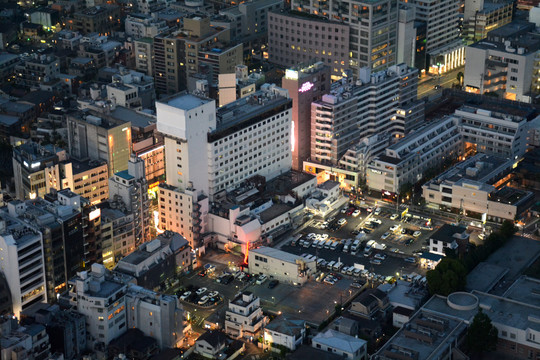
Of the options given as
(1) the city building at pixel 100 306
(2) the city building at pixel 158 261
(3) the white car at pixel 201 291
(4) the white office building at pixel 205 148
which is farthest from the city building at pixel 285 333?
(4) the white office building at pixel 205 148

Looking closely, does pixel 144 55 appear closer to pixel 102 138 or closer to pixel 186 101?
pixel 102 138

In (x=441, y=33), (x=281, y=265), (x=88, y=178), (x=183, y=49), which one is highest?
(x=183, y=49)

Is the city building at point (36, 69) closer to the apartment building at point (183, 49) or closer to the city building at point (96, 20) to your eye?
the apartment building at point (183, 49)

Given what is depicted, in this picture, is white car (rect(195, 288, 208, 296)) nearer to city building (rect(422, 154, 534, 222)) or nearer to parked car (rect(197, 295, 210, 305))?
parked car (rect(197, 295, 210, 305))

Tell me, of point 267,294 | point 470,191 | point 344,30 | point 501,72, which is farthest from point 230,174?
point 501,72

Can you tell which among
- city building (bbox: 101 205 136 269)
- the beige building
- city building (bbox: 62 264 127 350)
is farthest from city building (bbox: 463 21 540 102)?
city building (bbox: 62 264 127 350)

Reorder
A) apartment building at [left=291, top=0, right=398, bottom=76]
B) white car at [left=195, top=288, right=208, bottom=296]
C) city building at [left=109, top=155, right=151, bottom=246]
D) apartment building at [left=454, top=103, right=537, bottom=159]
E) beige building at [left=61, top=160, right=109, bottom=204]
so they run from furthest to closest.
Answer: apartment building at [left=291, top=0, right=398, bottom=76]
apartment building at [left=454, top=103, right=537, bottom=159]
beige building at [left=61, top=160, right=109, bottom=204]
city building at [left=109, top=155, right=151, bottom=246]
white car at [left=195, top=288, right=208, bottom=296]

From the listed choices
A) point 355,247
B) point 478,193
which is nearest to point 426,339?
point 355,247
